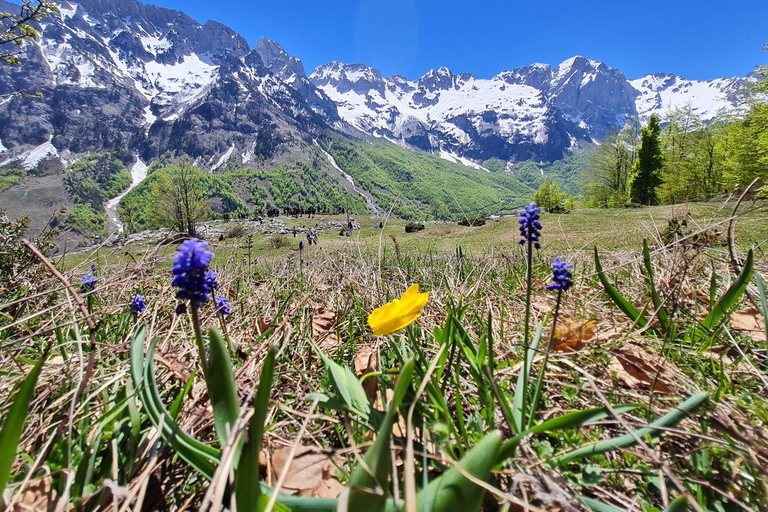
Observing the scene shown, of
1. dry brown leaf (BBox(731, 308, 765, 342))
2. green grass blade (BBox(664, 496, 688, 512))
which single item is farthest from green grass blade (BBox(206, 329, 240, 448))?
dry brown leaf (BBox(731, 308, 765, 342))

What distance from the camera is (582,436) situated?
112 cm

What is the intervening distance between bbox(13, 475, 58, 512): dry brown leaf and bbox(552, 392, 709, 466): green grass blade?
135cm

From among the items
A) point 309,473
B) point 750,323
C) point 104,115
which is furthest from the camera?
point 104,115

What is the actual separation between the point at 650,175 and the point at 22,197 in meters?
180

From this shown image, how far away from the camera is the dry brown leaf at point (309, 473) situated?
927 millimetres

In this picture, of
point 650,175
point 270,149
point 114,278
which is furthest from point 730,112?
point 270,149

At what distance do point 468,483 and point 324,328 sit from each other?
5.14 feet

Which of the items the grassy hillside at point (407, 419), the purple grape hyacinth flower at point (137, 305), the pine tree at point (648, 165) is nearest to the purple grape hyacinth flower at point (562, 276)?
the grassy hillside at point (407, 419)

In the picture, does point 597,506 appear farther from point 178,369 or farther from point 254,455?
point 178,369

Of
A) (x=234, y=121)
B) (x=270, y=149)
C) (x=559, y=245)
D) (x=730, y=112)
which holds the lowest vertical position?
(x=559, y=245)

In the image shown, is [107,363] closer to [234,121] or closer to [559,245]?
[559,245]

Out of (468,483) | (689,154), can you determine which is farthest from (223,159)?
(468,483)

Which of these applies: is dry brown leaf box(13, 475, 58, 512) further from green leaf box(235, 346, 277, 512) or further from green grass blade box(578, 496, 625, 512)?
green grass blade box(578, 496, 625, 512)

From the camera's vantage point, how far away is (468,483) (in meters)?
0.72
